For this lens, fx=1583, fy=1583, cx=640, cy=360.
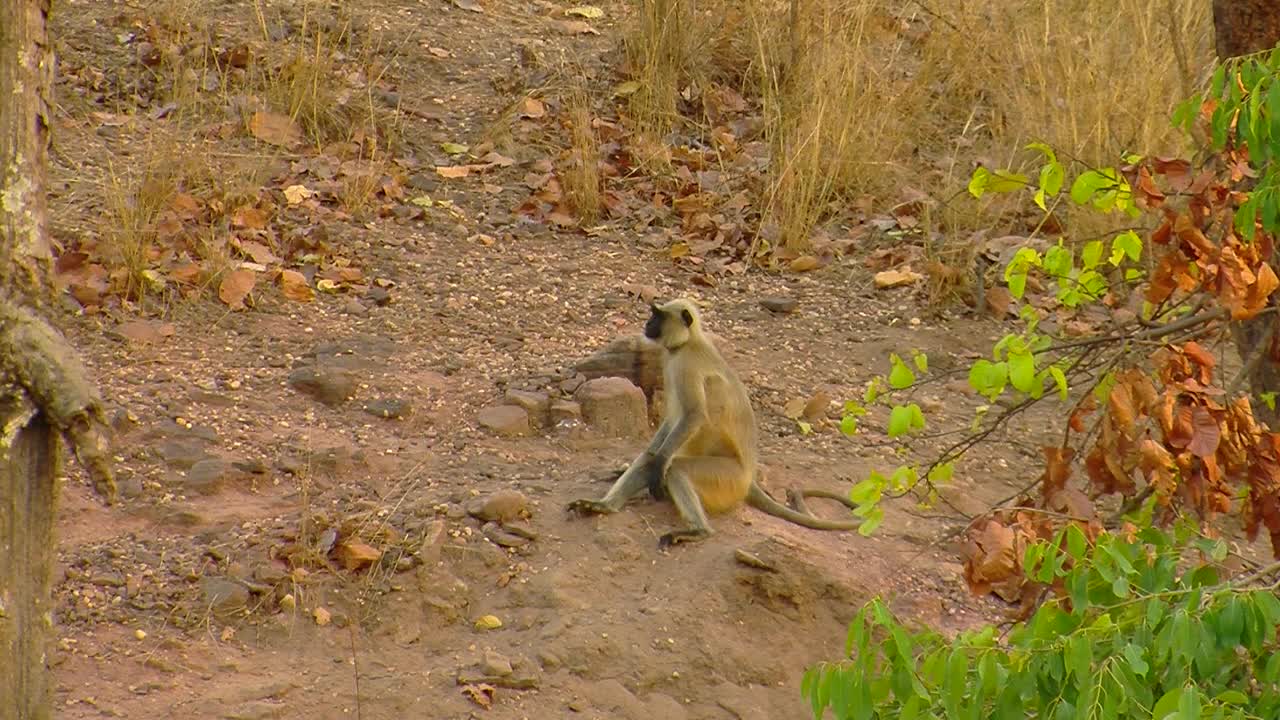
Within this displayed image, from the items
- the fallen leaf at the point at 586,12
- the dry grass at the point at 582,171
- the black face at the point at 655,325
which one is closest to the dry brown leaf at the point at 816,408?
the black face at the point at 655,325

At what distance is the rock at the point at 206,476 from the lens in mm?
5752

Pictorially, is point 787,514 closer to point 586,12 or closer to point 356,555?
point 356,555

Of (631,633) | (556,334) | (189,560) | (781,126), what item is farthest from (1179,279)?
(781,126)

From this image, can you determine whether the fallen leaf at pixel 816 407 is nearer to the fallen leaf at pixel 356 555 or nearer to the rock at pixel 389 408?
the rock at pixel 389 408

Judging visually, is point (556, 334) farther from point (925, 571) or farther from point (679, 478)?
point (925, 571)

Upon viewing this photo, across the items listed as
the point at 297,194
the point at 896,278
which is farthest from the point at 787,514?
the point at 297,194

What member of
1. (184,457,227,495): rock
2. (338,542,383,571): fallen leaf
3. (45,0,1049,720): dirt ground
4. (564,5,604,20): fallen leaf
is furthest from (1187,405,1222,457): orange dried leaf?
(564,5,604,20): fallen leaf

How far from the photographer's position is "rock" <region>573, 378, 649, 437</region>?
6.47 meters

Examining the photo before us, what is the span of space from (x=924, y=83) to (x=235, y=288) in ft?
14.2

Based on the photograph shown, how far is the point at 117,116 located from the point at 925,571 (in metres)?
4.83

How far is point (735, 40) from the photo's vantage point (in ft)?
30.5

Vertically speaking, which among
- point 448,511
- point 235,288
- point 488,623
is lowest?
point 488,623

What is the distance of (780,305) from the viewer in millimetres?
7594

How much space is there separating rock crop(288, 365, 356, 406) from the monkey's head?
1.25 metres
